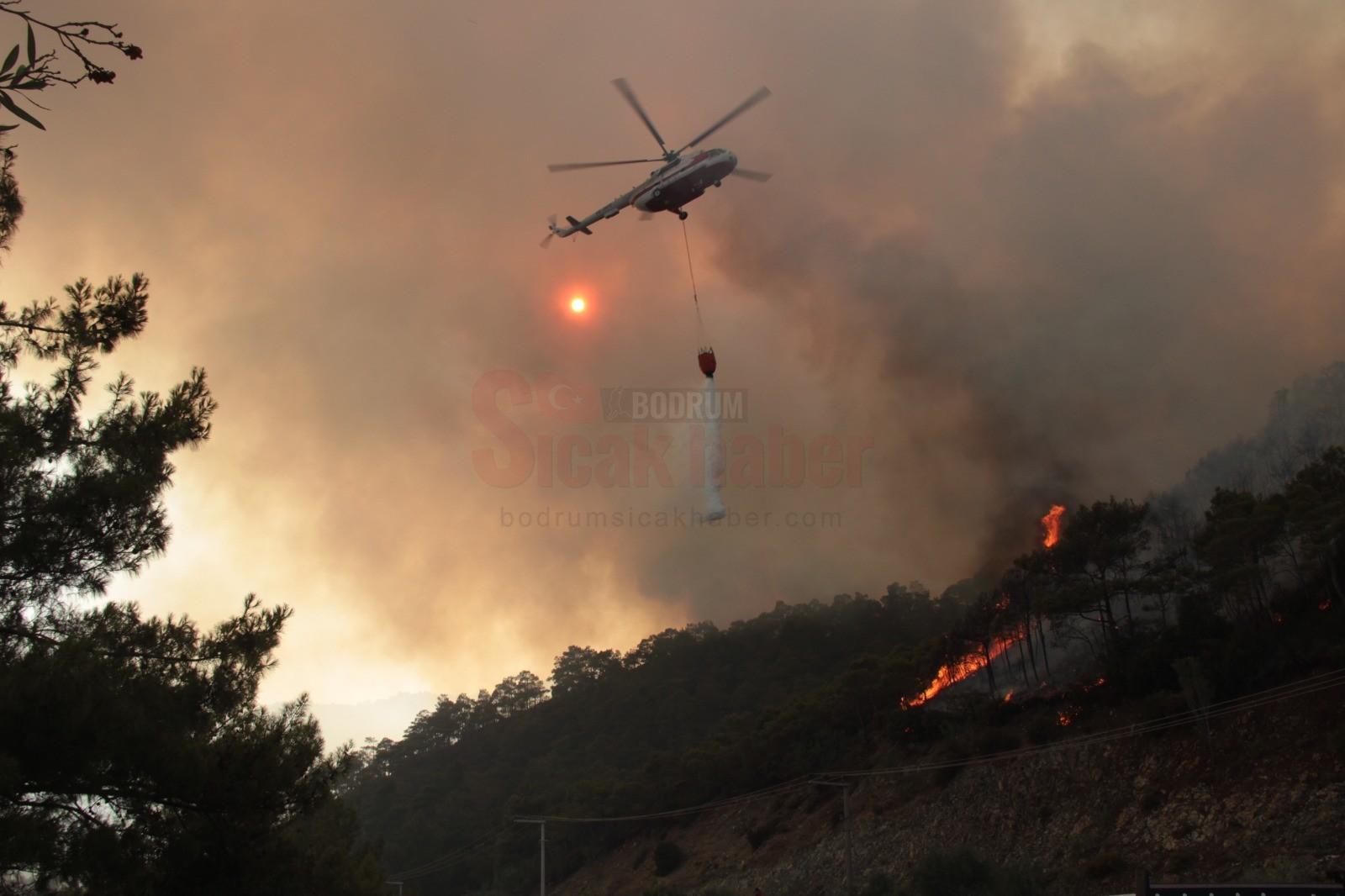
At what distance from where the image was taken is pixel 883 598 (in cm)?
13238

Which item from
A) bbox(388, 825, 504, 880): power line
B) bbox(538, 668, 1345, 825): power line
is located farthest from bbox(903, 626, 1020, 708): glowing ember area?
bbox(388, 825, 504, 880): power line

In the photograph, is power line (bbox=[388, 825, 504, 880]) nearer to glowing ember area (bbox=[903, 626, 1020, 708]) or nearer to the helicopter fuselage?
glowing ember area (bbox=[903, 626, 1020, 708])

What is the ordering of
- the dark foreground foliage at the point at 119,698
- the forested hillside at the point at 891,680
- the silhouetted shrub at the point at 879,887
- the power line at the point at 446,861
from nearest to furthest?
the dark foreground foliage at the point at 119,698 → the silhouetted shrub at the point at 879,887 → the forested hillside at the point at 891,680 → the power line at the point at 446,861

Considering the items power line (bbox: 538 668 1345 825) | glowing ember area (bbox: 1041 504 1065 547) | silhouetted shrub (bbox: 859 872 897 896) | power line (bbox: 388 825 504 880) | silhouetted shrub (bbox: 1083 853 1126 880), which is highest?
glowing ember area (bbox: 1041 504 1065 547)

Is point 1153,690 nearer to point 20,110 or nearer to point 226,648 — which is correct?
point 226,648

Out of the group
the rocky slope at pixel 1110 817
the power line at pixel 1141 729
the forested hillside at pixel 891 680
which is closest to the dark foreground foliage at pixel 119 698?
the forested hillside at pixel 891 680

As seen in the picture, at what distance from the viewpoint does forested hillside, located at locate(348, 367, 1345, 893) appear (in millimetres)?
52031

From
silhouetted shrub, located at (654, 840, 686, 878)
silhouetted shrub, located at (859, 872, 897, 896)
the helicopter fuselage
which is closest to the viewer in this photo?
the helicopter fuselage

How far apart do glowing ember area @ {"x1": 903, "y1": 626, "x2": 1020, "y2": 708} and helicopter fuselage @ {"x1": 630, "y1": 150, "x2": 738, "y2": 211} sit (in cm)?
4606

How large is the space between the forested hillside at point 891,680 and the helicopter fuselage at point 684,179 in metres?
27.1

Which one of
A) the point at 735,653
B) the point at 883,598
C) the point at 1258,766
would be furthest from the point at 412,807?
the point at 1258,766

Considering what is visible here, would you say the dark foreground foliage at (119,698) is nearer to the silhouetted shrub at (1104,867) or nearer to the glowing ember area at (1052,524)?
the silhouetted shrub at (1104,867)

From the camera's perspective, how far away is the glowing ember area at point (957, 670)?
236ft

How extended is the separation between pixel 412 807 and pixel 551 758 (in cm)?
1859
